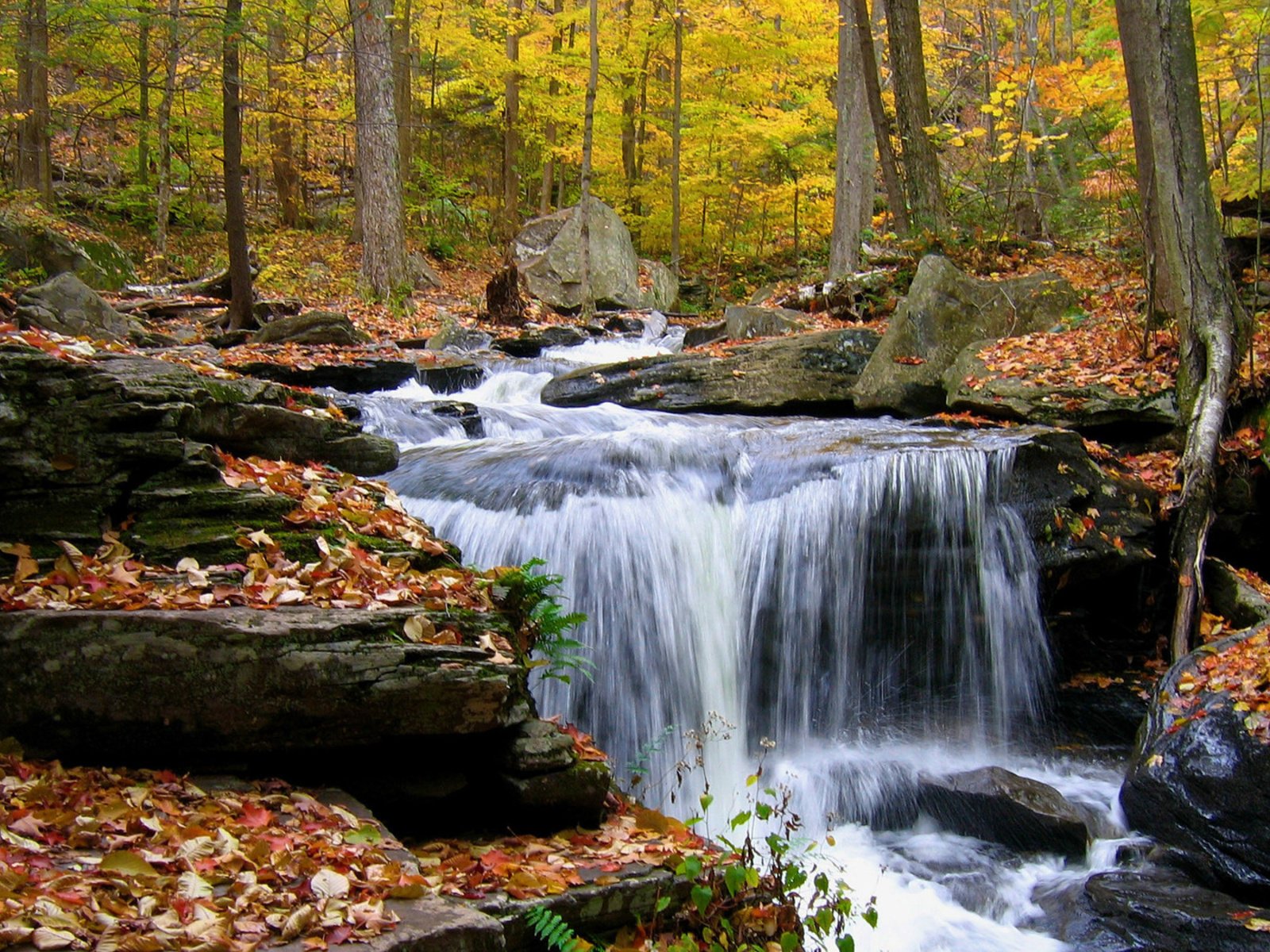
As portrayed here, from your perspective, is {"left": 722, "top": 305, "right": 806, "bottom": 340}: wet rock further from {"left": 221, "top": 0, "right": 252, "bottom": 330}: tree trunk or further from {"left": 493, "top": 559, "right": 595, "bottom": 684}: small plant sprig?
{"left": 493, "top": 559, "right": 595, "bottom": 684}: small plant sprig

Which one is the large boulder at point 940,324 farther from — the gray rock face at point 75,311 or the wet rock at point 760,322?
the gray rock face at point 75,311

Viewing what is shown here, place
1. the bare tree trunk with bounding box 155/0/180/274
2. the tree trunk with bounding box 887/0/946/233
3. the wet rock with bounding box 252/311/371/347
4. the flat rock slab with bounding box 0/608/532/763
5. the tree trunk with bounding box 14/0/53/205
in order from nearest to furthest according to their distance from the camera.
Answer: the flat rock slab with bounding box 0/608/532/763 → the wet rock with bounding box 252/311/371/347 → the tree trunk with bounding box 887/0/946/233 → the bare tree trunk with bounding box 155/0/180/274 → the tree trunk with bounding box 14/0/53/205

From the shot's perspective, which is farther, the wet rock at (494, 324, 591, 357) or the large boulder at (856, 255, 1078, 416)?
the wet rock at (494, 324, 591, 357)

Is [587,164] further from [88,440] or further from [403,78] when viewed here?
[88,440]

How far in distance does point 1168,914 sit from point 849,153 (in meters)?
15.9

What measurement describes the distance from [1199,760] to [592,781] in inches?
143

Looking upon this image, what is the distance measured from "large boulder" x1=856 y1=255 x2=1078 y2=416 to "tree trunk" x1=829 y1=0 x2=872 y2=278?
599 centimetres

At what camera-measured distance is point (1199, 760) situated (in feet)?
17.6

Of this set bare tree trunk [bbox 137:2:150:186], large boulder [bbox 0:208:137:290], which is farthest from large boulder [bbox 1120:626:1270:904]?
bare tree trunk [bbox 137:2:150:186]

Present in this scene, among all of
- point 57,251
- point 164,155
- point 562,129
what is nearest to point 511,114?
point 562,129

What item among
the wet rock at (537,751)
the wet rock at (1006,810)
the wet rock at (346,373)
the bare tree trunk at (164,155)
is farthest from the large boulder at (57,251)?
the wet rock at (1006,810)

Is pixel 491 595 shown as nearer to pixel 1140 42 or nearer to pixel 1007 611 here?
pixel 1007 611

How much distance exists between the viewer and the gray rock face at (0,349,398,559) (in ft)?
13.9

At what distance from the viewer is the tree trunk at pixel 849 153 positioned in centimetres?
1755
